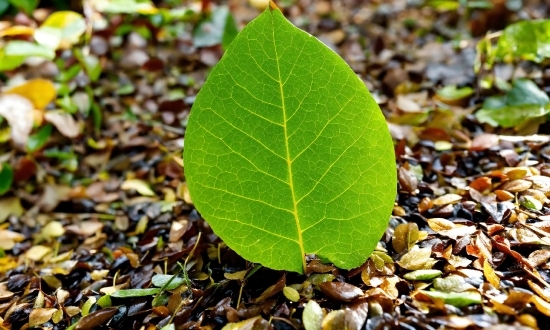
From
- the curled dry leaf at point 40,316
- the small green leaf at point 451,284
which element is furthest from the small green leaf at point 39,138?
the small green leaf at point 451,284

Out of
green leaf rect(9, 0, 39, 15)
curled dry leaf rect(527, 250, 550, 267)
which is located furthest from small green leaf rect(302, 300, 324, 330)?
green leaf rect(9, 0, 39, 15)

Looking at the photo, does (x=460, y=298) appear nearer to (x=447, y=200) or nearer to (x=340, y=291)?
(x=340, y=291)

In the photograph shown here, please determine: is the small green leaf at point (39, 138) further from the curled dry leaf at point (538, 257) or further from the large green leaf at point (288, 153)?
the curled dry leaf at point (538, 257)

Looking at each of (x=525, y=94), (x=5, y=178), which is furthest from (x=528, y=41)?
(x=5, y=178)

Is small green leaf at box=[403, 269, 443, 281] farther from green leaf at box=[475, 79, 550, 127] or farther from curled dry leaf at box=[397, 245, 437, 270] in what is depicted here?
green leaf at box=[475, 79, 550, 127]

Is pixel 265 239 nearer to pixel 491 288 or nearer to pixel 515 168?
pixel 491 288

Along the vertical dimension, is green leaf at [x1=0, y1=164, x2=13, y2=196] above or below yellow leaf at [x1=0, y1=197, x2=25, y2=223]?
above

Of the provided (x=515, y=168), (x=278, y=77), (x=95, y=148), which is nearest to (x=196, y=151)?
(x=278, y=77)
